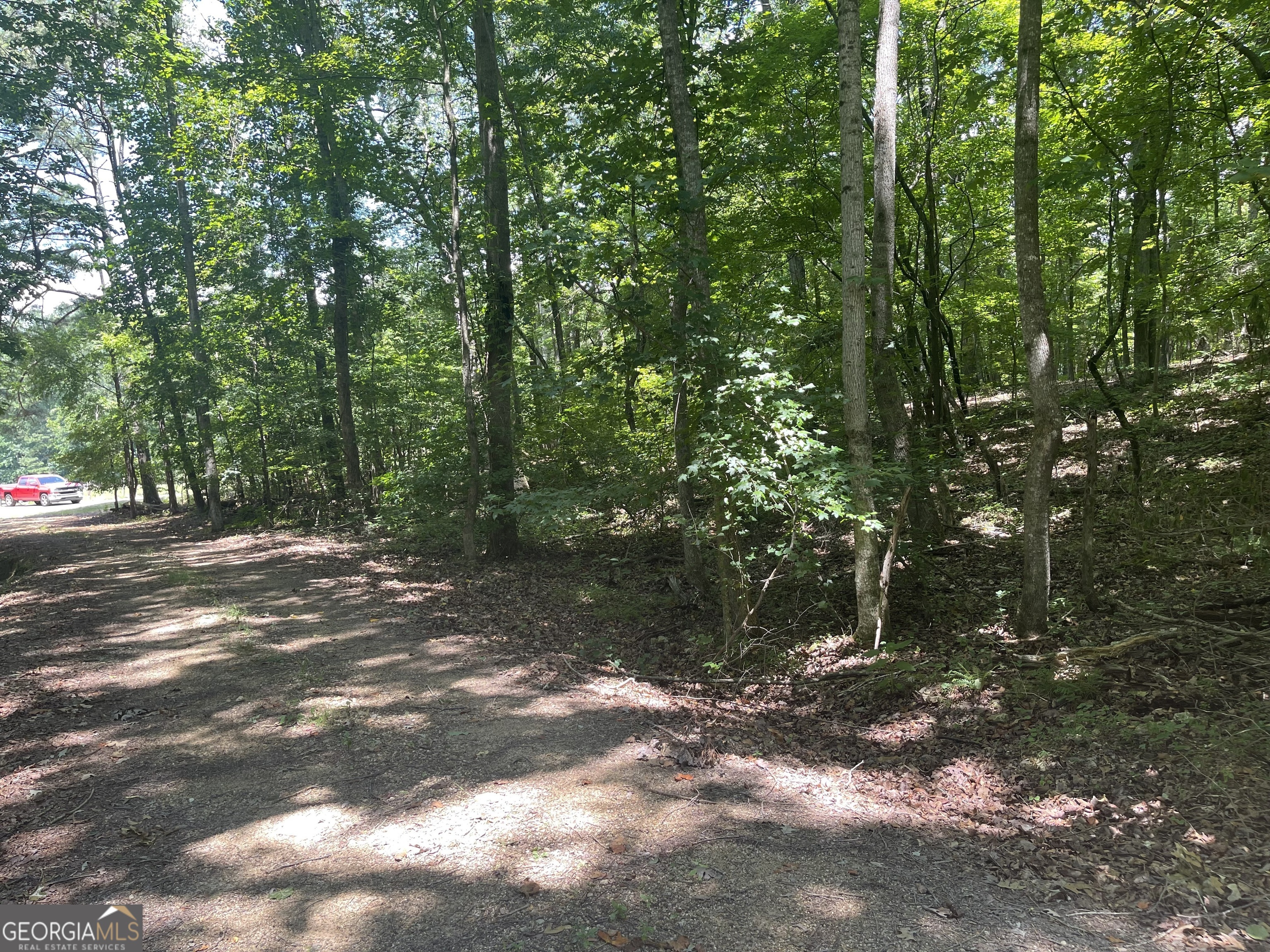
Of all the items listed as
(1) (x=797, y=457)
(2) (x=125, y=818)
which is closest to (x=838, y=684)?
(1) (x=797, y=457)

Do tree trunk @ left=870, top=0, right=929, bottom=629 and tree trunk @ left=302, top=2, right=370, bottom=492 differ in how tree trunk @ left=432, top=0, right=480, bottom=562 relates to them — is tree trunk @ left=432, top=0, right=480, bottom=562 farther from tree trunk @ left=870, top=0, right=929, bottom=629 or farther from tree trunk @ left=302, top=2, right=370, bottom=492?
tree trunk @ left=870, top=0, right=929, bottom=629

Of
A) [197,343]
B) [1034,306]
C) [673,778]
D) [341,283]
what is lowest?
[673,778]

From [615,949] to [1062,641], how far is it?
15.9 ft

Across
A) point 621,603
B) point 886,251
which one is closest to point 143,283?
point 621,603

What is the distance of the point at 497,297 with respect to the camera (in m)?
11.3

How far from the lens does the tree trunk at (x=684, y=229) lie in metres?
6.67

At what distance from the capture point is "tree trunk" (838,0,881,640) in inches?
237

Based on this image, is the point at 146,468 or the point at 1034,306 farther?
the point at 146,468

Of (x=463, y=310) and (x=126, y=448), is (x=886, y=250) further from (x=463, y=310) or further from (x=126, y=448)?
(x=126, y=448)

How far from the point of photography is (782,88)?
9.64 meters

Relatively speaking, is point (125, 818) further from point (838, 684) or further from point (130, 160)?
point (130, 160)

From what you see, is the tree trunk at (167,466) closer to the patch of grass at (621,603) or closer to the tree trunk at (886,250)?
the patch of grass at (621,603)

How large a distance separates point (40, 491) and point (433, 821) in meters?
43.6

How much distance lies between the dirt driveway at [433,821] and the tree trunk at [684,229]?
269 centimetres
